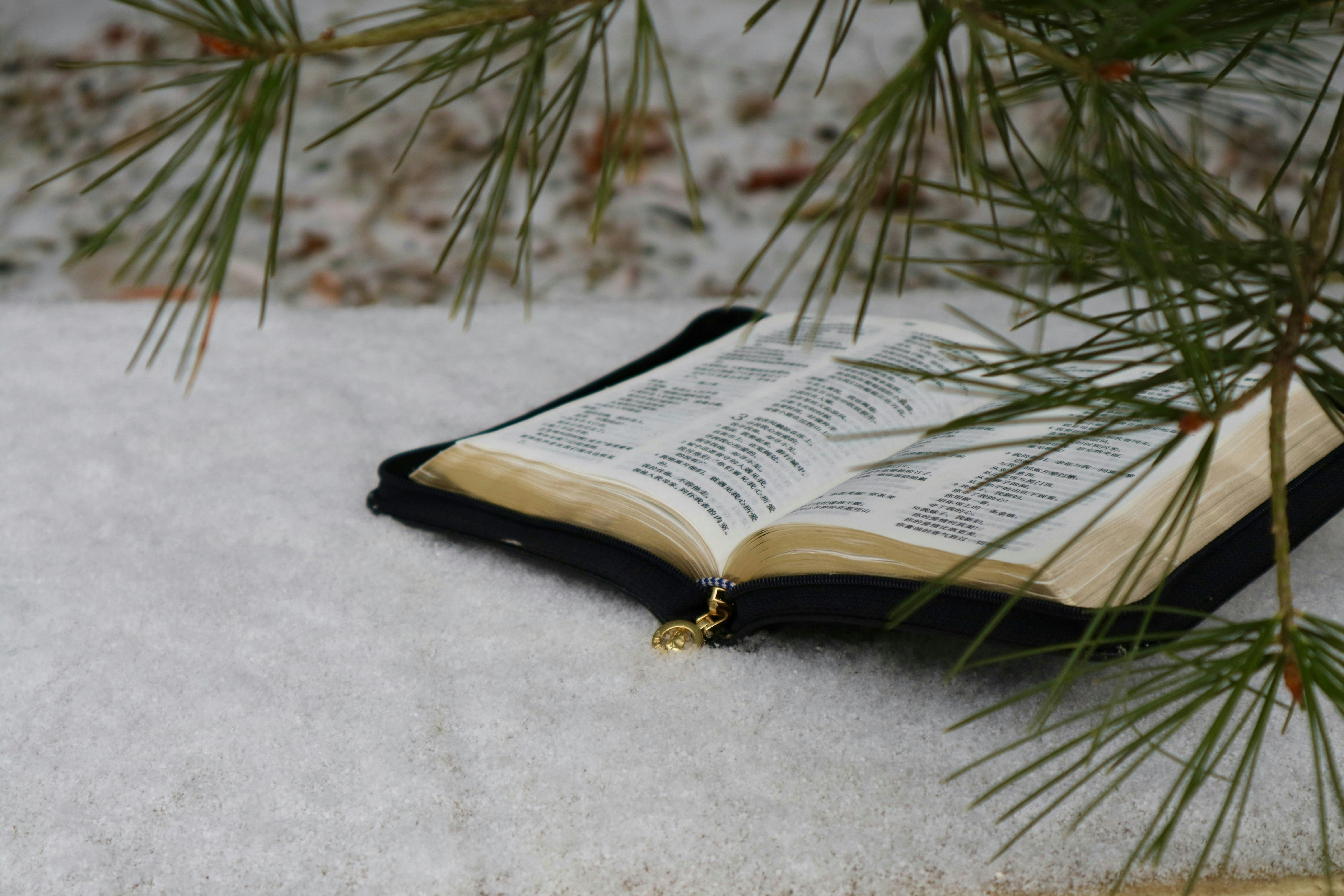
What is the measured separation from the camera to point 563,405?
87 cm

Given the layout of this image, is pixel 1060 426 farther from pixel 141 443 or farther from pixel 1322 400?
pixel 141 443

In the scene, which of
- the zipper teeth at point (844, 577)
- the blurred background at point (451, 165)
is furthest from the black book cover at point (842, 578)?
the blurred background at point (451, 165)

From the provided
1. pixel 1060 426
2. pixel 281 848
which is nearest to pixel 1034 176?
pixel 1060 426

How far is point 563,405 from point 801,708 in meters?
0.36

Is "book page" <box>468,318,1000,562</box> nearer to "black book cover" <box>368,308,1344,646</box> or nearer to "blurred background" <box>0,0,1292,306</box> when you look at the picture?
"black book cover" <box>368,308,1344,646</box>

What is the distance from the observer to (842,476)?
2.42ft

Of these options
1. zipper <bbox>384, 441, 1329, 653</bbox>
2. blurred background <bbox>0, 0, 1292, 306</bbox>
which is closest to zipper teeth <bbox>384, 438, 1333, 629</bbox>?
zipper <bbox>384, 441, 1329, 653</bbox>

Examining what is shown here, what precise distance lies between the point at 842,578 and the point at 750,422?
0.68ft

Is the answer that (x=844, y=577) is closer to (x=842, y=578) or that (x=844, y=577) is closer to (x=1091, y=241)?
(x=842, y=578)

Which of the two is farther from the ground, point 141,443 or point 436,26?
point 436,26

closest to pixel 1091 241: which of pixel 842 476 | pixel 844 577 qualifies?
pixel 844 577

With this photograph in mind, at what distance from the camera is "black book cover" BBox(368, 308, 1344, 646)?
557mm

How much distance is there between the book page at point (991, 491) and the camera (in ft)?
1.95

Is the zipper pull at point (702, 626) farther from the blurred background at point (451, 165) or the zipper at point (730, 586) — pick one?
the blurred background at point (451, 165)
